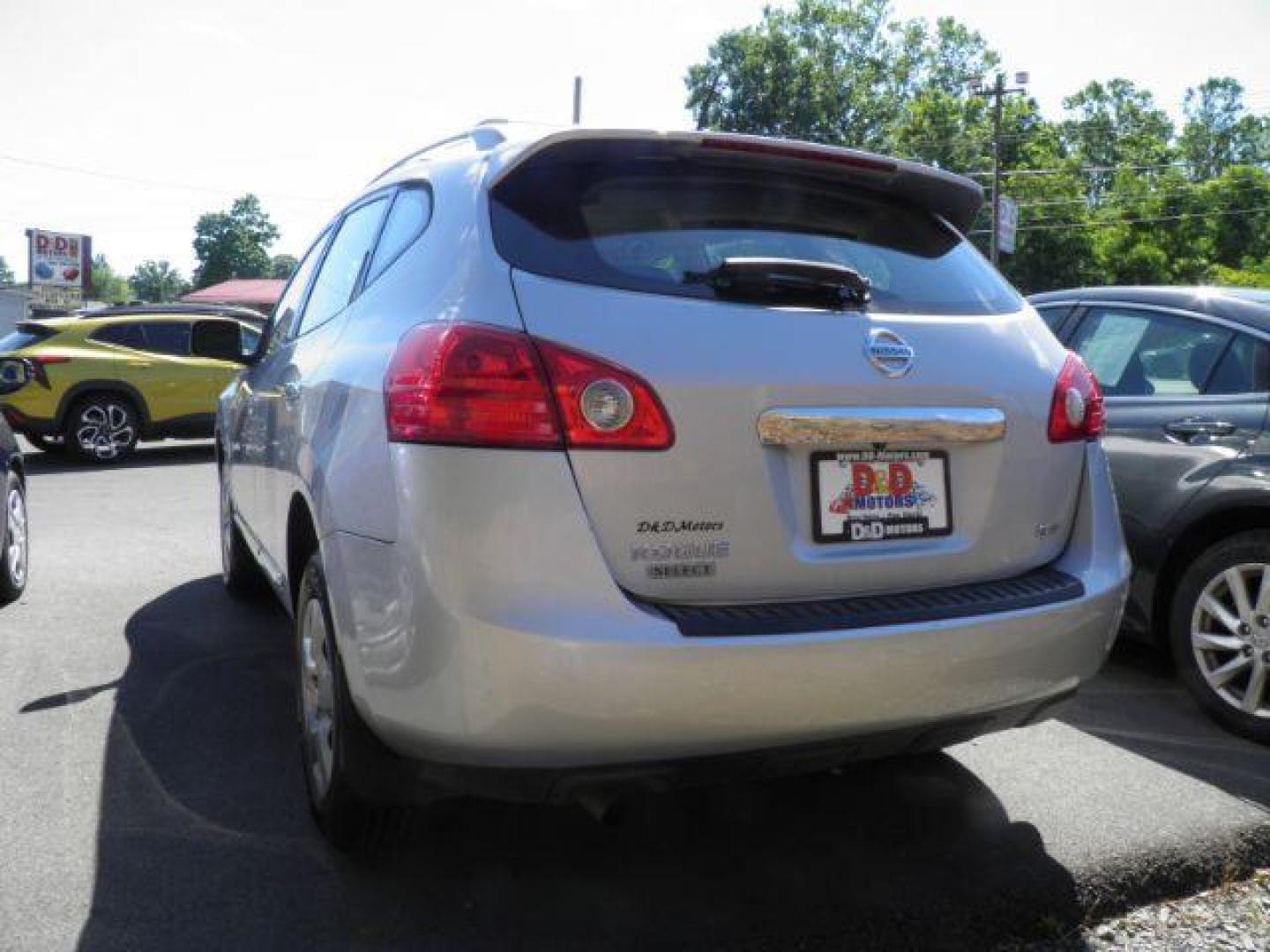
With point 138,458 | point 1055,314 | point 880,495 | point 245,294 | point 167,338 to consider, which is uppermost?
point 245,294

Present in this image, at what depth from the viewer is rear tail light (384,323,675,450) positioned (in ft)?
7.25

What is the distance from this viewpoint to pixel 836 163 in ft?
9.12

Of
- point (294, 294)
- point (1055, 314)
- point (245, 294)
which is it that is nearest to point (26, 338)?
point (294, 294)

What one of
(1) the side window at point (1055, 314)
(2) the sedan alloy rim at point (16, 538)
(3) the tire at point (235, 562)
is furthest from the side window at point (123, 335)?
(1) the side window at point (1055, 314)

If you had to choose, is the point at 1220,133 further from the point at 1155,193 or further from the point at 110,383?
the point at 110,383

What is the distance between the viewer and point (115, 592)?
19.4 ft

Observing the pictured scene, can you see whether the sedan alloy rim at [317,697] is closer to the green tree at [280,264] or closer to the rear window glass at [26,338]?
the rear window glass at [26,338]

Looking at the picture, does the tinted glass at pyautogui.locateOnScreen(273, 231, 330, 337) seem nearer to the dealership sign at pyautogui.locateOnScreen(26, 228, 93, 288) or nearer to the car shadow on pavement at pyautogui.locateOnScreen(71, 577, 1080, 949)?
the car shadow on pavement at pyautogui.locateOnScreen(71, 577, 1080, 949)

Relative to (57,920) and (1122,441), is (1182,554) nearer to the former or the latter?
(1122,441)

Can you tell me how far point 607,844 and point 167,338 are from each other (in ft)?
39.3

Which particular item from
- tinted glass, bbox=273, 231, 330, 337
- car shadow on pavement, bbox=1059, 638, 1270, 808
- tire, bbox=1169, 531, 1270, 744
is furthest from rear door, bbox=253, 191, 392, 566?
tire, bbox=1169, 531, 1270, 744

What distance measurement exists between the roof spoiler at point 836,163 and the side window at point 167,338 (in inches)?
461

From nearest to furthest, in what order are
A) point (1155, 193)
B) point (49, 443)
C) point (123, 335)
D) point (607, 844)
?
point (607, 844) → point (123, 335) → point (49, 443) → point (1155, 193)

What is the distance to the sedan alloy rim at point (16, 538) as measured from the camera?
18.0 ft
